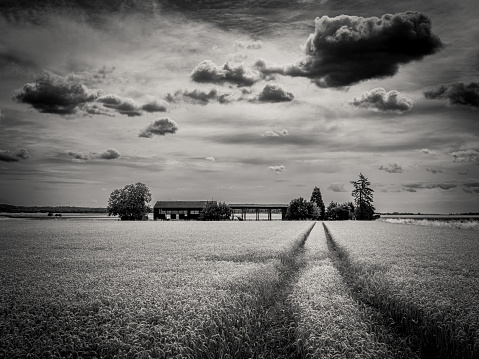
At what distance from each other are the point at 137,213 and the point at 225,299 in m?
120

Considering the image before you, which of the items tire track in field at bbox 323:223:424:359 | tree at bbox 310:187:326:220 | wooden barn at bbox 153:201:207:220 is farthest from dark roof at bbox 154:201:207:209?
tire track in field at bbox 323:223:424:359

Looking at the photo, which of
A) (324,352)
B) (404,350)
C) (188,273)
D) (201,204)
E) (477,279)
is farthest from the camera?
(201,204)

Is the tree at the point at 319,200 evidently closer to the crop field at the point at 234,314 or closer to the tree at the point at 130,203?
the tree at the point at 130,203

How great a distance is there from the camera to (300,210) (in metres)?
138

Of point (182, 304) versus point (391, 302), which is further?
point (391, 302)

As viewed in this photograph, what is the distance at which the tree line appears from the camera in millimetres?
122750

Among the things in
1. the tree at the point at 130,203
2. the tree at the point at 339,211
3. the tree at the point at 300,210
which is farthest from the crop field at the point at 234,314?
the tree at the point at 339,211

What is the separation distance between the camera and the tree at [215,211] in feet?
421

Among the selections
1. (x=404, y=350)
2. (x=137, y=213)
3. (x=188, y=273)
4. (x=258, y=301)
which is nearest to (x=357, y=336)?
(x=404, y=350)

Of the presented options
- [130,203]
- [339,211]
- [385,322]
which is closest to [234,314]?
[385,322]

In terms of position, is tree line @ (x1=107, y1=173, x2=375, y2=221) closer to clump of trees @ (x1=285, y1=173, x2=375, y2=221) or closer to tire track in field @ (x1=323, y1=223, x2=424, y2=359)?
clump of trees @ (x1=285, y1=173, x2=375, y2=221)

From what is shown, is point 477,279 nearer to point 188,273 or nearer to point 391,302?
point 391,302

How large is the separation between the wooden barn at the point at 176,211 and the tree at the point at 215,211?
6517 millimetres

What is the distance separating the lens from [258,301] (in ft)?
34.4
